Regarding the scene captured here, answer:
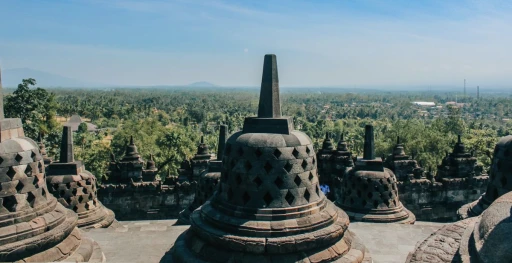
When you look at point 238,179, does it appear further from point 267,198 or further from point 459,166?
point 459,166

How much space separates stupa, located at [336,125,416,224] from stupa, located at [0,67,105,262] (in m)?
7.62

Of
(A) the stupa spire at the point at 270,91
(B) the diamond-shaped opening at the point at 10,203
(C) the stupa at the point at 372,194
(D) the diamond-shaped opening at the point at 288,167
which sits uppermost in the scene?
(A) the stupa spire at the point at 270,91

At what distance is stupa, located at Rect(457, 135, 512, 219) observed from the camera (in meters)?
8.23

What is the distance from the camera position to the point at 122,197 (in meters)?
17.3

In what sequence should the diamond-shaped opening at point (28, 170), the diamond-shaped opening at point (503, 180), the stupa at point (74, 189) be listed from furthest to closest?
the stupa at point (74, 189), the diamond-shaped opening at point (503, 180), the diamond-shaped opening at point (28, 170)

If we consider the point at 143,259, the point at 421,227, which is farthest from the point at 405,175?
the point at 143,259

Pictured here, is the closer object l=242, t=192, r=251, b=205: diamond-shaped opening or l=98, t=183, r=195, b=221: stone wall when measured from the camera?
l=242, t=192, r=251, b=205: diamond-shaped opening

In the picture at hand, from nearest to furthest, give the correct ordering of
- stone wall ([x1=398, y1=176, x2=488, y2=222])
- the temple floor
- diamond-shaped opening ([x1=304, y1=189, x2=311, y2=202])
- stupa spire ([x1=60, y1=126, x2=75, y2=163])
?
diamond-shaped opening ([x1=304, y1=189, x2=311, y2=202])
the temple floor
stupa spire ([x1=60, y1=126, x2=75, y2=163])
stone wall ([x1=398, y1=176, x2=488, y2=222])

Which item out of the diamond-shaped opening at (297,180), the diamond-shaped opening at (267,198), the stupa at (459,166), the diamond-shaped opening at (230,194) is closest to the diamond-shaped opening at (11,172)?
the diamond-shaped opening at (230,194)

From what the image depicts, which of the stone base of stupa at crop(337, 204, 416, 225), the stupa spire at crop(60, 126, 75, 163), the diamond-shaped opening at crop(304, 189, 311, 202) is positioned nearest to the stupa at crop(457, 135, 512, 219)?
the stone base of stupa at crop(337, 204, 416, 225)

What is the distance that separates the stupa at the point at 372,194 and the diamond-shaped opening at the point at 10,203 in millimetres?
8569

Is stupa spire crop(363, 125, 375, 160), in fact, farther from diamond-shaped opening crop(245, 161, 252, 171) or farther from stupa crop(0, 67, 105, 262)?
stupa crop(0, 67, 105, 262)

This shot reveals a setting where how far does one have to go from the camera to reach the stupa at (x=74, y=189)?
1019 cm

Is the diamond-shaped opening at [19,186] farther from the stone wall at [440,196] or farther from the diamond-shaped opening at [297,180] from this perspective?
the stone wall at [440,196]
